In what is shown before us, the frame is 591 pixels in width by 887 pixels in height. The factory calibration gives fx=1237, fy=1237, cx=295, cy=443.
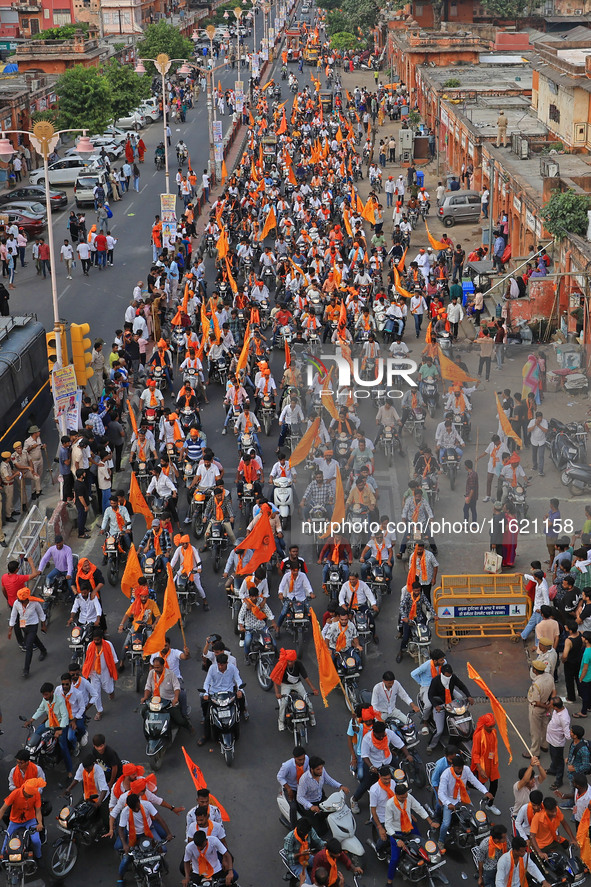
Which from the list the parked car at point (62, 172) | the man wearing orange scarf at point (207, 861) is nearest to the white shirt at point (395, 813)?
the man wearing orange scarf at point (207, 861)

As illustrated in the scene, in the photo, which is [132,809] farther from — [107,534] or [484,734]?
[107,534]

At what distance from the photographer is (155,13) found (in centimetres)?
11825

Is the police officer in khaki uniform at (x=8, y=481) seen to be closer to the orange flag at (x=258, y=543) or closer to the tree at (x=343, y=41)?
the orange flag at (x=258, y=543)

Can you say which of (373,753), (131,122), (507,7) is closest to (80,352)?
(373,753)

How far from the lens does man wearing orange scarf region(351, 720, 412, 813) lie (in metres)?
13.1

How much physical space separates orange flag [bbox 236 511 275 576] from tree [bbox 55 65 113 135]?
44.9m

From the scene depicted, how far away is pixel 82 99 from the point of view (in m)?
58.8

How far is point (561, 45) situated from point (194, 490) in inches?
1339

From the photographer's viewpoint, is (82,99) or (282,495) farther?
(82,99)

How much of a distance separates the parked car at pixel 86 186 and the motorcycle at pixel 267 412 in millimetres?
25027

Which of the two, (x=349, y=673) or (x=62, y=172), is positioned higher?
(x=349, y=673)

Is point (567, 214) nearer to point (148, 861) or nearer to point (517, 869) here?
point (517, 869)

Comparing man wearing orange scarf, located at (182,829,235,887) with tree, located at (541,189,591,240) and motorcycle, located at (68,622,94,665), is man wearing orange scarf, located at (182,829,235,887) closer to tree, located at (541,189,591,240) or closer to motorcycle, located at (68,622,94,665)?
motorcycle, located at (68,622,94,665)

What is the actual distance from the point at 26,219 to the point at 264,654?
1163 inches
